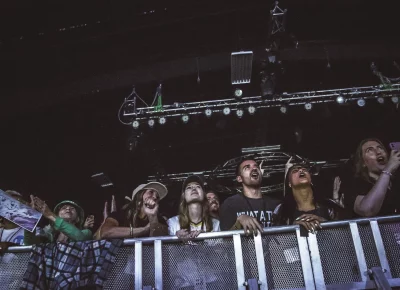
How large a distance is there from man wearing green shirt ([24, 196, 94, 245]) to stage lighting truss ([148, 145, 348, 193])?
429 centimetres

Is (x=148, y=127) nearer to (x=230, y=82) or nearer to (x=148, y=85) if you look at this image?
(x=148, y=85)

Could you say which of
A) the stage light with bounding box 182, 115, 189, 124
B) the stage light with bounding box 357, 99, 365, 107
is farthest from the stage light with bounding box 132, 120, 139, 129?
the stage light with bounding box 357, 99, 365, 107

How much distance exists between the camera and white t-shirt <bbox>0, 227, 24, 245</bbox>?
4.15 metres

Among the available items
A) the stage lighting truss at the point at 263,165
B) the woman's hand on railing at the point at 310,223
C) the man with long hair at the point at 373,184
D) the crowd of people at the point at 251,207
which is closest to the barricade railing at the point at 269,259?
the woman's hand on railing at the point at 310,223

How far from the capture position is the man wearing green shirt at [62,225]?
11.6ft

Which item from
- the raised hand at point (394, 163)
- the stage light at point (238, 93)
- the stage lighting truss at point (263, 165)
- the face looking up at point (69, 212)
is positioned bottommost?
the raised hand at point (394, 163)

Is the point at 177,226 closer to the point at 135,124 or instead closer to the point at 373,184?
the point at 373,184

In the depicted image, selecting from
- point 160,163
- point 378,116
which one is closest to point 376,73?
point 378,116

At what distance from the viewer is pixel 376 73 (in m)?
7.27

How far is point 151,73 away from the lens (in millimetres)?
7953

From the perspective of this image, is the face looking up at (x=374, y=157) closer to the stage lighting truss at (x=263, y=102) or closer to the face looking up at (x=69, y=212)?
the face looking up at (x=69, y=212)

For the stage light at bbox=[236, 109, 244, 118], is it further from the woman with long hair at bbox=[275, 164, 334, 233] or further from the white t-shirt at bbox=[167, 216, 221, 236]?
the white t-shirt at bbox=[167, 216, 221, 236]

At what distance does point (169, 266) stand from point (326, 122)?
6407 mm

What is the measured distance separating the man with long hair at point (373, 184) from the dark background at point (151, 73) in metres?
3.86
